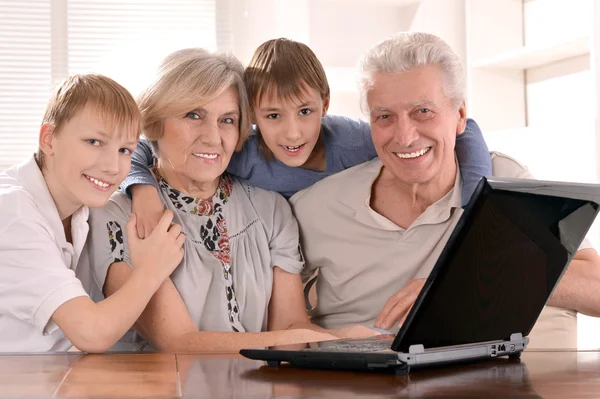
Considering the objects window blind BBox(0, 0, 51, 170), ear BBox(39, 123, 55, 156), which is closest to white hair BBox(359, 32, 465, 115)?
ear BBox(39, 123, 55, 156)

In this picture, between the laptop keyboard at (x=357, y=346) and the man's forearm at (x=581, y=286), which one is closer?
the laptop keyboard at (x=357, y=346)

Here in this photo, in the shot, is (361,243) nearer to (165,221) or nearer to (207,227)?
(207,227)

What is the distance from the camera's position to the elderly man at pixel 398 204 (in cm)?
175

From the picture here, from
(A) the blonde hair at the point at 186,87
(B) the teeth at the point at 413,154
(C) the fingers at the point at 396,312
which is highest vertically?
(A) the blonde hair at the point at 186,87

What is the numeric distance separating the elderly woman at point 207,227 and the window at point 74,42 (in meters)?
2.55

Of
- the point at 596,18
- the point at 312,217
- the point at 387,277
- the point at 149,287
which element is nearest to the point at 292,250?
the point at 312,217

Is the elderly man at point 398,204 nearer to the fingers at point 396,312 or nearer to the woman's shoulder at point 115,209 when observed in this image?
the fingers at point 396,312

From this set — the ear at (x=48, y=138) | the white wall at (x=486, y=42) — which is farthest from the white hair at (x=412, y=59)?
the white wall at (x=486, y=42)

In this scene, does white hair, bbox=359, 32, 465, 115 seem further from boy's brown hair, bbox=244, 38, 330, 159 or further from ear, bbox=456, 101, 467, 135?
boy's brown hair, bbox=244, 38, 330, 159

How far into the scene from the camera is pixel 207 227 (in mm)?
1852

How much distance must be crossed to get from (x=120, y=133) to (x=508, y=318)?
897 millimetres

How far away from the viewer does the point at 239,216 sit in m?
1.90

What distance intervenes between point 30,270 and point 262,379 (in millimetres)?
659

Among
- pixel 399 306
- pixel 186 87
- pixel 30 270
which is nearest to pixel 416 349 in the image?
pixel 399 306
